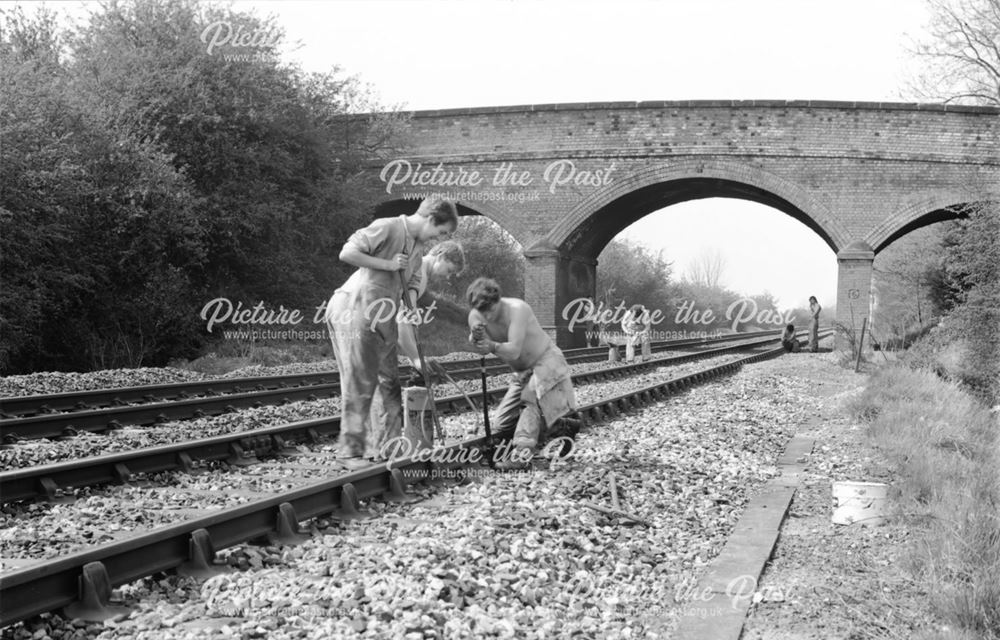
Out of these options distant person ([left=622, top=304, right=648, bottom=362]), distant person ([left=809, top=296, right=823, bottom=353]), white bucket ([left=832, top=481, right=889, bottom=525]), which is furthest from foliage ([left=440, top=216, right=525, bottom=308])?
white bucket ([left=832, top=481, right=889, bottom=525])

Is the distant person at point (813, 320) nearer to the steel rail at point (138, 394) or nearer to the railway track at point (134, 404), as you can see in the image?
the steel rail at point (138, 394)

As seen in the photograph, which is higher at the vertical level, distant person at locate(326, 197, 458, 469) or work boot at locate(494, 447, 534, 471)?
distant person at locate(326, 197, 458, 469)

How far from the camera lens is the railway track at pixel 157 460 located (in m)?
5.46

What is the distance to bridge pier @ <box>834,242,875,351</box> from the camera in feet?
90.1

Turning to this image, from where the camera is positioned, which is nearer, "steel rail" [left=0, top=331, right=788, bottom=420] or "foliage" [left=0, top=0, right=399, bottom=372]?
"steel rail" [left=0, top=331, right=788, bottom=420]

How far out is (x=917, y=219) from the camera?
91.6 ft

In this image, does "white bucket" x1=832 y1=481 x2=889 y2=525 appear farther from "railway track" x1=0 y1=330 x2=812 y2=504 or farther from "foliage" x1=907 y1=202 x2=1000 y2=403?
"foliage" x1=907 y1=202 x2=1000 y2=403

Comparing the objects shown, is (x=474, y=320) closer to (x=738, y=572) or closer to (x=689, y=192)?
(x=738, y=572)

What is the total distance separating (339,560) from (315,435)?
393 centimetres

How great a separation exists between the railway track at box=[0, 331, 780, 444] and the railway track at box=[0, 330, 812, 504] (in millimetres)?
1726

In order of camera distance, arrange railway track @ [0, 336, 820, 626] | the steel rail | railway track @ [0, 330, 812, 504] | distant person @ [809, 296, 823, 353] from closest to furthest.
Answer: railway track @ [0, 336, 820, 626] < railway track @ [0, 330, 812, 504] < the steel rail < distant person @ [809, 296, 823, 353]

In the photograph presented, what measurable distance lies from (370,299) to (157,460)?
1965 millimetres

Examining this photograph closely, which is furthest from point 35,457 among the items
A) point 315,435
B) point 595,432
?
point 595,432

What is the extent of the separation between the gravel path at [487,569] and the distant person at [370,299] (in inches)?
38.8
